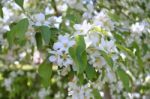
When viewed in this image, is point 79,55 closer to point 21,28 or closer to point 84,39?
point 84,39

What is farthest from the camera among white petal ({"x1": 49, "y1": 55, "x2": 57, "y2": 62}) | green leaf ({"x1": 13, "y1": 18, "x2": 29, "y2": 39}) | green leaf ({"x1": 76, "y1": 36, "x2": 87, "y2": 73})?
green leaf ({"x1": 13, "y1": 18, "x2": 29, "y2": 39})

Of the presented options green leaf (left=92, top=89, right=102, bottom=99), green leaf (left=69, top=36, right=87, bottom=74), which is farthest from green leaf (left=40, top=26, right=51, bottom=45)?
green leaf (left=92, top=89, right=102, bottom=99)

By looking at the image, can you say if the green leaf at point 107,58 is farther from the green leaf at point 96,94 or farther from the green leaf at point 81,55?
the green leaf at point 96,94

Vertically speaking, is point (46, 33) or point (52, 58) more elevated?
point (46, 33)

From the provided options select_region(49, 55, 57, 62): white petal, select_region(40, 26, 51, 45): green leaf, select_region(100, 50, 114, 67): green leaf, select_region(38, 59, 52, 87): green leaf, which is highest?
select_region(40, 26, 51, 45): green leaf

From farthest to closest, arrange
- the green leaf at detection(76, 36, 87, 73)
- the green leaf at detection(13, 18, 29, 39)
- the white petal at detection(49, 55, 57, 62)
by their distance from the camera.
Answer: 1. the green leaf at detection(13, 18, 29, 39)
2. the white petal at detection(49, 55, 57, 62)
3. the green leaf at detection(76, 36, 87, 73)

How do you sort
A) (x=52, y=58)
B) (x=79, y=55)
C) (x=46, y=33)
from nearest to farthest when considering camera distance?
(x=79, y=55)
(x=52, y=58)
(x=46, y=33)

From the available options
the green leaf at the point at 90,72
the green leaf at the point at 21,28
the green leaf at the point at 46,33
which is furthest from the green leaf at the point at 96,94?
the green leaf at the point at 21,28

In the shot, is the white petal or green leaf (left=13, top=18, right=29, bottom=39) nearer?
the white petal

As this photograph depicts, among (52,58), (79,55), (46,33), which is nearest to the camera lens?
(79,55)

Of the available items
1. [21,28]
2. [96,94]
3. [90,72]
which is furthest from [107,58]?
[21,28]

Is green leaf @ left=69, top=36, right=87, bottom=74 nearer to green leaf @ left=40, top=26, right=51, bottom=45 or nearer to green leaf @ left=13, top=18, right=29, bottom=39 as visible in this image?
green leaf @ left=40, top=26, right=51, bottom=45
